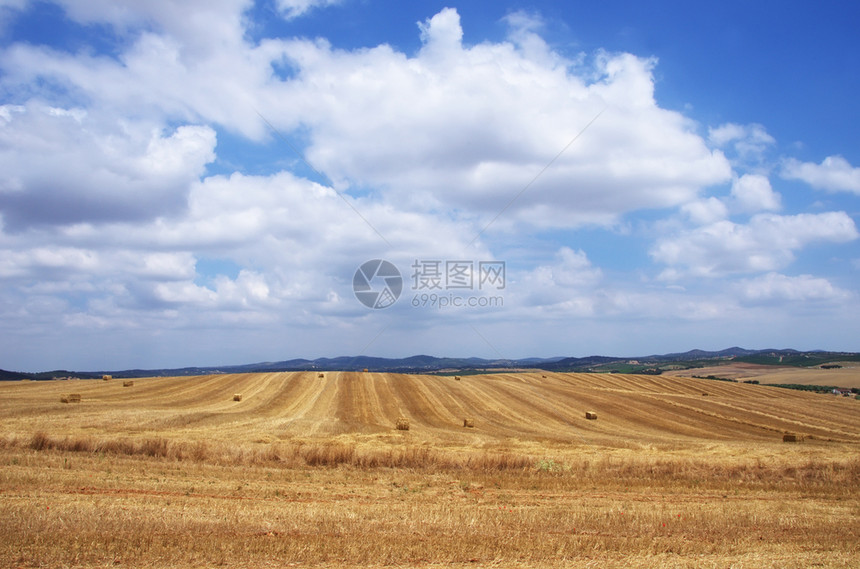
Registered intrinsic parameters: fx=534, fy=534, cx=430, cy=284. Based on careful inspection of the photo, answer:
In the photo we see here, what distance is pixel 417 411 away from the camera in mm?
34344

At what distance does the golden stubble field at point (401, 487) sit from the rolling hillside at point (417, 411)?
28 centimetres

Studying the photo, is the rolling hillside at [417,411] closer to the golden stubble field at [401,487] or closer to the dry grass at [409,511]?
the golden stubble field at [401,487]

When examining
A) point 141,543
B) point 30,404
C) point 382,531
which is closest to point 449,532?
point 382,531

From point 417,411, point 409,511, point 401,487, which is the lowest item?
point 417,411

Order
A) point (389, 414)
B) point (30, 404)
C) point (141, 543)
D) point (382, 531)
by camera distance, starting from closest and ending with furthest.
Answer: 1. point (141, 543)
2. point (382, 531)
3. point (30, 404)
4. point (389, 414)

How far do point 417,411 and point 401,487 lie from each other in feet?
61.7

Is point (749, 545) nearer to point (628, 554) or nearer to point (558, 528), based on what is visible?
point (628, 554)

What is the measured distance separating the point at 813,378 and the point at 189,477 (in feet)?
293

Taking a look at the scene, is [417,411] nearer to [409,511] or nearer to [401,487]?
[401,487]

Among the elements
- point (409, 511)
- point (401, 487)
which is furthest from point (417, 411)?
point (409, 511)

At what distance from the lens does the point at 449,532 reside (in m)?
10.8

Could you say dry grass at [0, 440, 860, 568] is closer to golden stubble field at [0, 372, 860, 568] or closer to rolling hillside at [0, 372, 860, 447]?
golden stubble field at [0, 372, 860, 568]

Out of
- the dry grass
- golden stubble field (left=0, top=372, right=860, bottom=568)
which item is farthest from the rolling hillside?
the dry grass

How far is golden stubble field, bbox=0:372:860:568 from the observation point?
948cm
